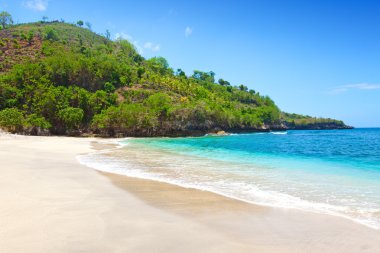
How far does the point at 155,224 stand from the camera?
6430 mm

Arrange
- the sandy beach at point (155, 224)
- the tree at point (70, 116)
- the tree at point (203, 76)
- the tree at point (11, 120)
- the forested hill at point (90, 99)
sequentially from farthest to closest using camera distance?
the tree at point (203, 76)
the forested hill at point (90, 99)
the tree at point (70, 116)
the tree at point (11, 120)
the sandy beach at point (155, 224)

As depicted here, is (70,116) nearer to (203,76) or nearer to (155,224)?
(155,224)

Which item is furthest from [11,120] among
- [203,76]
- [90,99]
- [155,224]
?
[203,76]

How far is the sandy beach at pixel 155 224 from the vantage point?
5.30m

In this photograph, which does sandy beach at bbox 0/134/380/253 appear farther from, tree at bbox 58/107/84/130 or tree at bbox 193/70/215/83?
tree at bbox 193/70/215/83

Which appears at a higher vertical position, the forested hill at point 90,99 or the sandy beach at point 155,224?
the forested hill at point 90,99

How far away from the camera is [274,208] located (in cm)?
817

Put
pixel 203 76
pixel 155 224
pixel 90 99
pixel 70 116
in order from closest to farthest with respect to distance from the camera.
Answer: pixel 155 224
pixel 70 116
pixel 90 99
pixel 203 76

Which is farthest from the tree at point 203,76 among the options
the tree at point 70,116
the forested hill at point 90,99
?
the tree at point 70,116

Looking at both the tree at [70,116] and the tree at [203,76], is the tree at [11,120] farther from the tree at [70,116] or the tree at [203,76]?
the tree at [203,76]

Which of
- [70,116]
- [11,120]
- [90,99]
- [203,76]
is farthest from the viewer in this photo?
[203,76]

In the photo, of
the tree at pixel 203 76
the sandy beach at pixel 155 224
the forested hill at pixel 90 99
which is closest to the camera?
the sandy beach at pixel 155 224

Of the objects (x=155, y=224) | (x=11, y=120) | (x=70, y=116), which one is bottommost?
(x=155, y=224)

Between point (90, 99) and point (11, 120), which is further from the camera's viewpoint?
point (90, 99)
